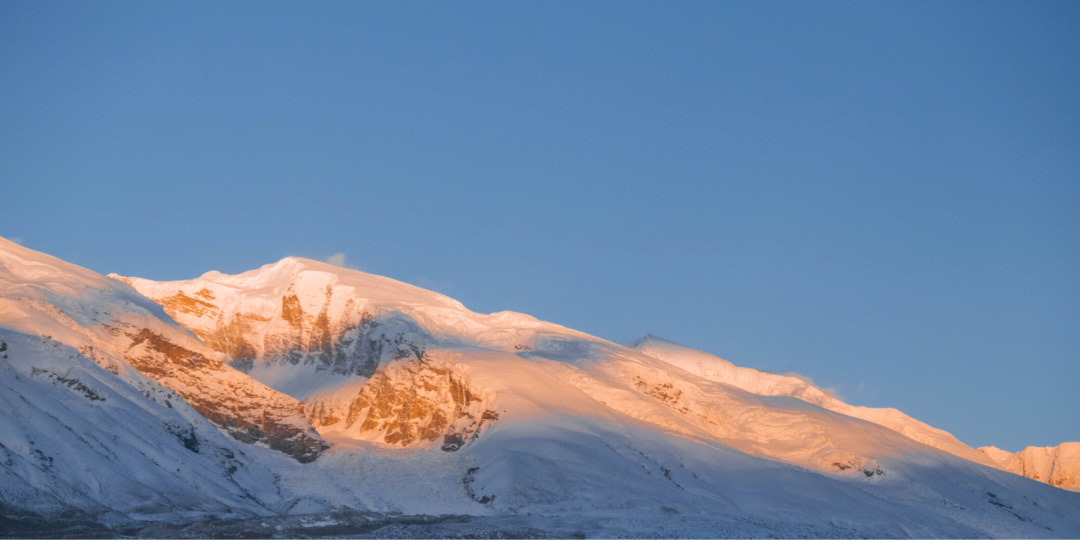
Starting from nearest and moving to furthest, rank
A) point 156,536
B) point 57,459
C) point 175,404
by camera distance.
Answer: point 156,536, point 57,459, point 175,404

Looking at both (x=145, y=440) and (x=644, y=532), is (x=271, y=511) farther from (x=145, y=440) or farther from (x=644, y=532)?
(x=644, y=532)

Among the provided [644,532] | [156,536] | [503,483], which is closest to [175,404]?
[503,483]

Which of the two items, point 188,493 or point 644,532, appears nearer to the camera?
point 644,532

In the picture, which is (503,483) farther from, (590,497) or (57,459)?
(57,459)

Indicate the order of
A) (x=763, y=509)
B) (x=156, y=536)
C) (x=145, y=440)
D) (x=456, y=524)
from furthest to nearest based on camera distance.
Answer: (x=763, y=509) → (x=145, y=440) → (x=456, y=524) → (x=156, y=536)

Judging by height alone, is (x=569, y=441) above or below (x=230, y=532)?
above

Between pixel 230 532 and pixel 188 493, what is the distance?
26.6 metres

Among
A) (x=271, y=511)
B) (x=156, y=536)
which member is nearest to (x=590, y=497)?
(x=271, y=511)

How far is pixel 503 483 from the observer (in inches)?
7126

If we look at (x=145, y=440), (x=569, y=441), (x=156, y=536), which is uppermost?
(x=569, y=441)

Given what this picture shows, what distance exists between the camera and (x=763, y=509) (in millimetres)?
179750

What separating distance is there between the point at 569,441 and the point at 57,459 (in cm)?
8226

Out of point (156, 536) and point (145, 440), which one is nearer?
point (156, 536)

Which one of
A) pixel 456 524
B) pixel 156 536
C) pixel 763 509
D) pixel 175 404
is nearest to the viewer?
pixel 156 536
